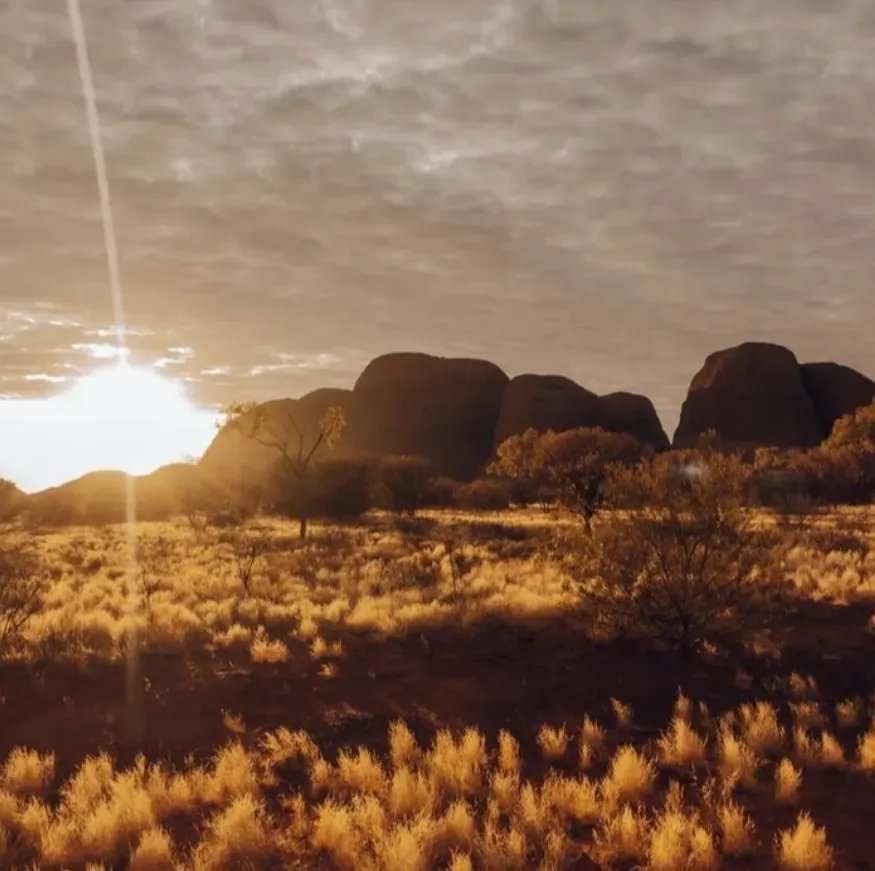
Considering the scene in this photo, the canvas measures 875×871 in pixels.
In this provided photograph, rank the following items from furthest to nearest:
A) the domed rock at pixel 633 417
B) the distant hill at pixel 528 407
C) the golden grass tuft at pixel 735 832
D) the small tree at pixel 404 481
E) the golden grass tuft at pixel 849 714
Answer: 1. the domed rock at pixel 633 417
2. the distant hill at pixel 528 407
3. the small tree at pixel 404 481
4. the golden grass tuft at pixel 849 714
5. the golden grass tuft at pixel 735 832

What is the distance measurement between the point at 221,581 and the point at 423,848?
1591 centimetres

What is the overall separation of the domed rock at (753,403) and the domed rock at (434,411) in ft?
80.4

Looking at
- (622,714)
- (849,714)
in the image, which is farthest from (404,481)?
(849,714)

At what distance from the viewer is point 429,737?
9773 mm

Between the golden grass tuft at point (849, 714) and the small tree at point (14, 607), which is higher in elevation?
the small tree at point (14, 607)

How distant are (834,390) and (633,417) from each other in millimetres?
22561

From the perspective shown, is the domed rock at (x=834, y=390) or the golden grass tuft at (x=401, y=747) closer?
the golden grass tuft at (x=401, y=747)

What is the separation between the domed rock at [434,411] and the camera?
106 m

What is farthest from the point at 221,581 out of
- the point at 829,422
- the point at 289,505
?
the point at 829,422

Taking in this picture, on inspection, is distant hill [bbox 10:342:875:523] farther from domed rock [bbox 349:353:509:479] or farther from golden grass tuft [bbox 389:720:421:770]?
golden grass tuft [bbox 389:720:421:770]

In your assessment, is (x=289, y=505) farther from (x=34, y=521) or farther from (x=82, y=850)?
(x=82, y=850)

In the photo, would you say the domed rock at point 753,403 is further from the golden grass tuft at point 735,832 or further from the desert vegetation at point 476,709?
the golden grass tuft at point 735,832

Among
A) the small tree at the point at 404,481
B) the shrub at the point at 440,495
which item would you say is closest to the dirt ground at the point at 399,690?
the small tree at the point at 404,481

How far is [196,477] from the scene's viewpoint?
8394cm
